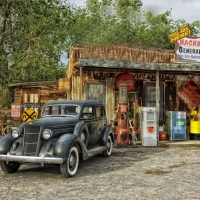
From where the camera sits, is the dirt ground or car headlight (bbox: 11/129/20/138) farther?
car headlight (bbox: 11/129/20/138)

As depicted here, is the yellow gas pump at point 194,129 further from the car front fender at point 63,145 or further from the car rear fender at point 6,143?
the car rear fender at point 6,143

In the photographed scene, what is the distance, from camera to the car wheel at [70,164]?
6.06 m

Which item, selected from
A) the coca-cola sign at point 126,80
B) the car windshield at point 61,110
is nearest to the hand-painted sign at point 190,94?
the coca-cola sign at point 126,80

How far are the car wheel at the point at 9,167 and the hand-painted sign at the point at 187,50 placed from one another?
30.9 feet

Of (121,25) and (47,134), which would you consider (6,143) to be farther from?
(121,25)

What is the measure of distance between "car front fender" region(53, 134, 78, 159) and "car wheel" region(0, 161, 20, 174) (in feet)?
4.78

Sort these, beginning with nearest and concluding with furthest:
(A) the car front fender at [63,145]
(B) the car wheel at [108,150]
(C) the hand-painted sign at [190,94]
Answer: (A) the car front fender at [63,145] → (B) the car wheel at [108,150] → (C) the hand-painted sign at [190,94]

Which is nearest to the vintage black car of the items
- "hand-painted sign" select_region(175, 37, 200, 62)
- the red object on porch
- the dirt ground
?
the dirt ground

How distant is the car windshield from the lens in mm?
7631

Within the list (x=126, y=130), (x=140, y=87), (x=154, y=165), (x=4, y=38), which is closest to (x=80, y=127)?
(x=154, y=165)

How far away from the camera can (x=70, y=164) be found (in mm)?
6336

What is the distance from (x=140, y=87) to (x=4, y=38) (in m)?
14.0

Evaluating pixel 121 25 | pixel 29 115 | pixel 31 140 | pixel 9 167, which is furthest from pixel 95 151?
pixel 121 25

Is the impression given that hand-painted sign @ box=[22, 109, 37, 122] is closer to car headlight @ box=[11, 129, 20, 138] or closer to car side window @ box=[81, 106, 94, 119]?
car side window @ box=[81, 106, 94, 119]
